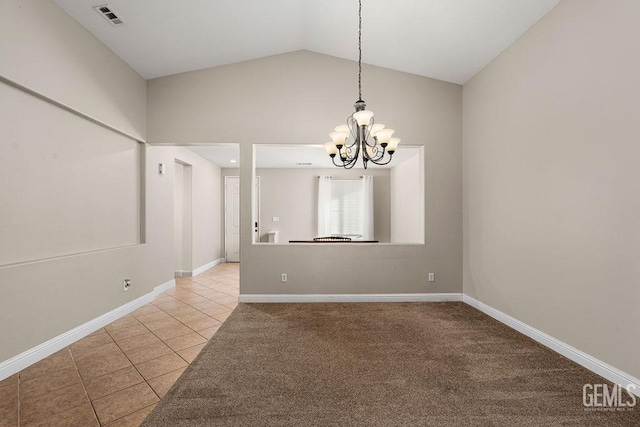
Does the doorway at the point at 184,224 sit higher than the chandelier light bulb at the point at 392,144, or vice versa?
the chandelier light bulb at the point at 392,144

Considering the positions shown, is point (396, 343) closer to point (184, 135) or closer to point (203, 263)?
point (184, 135)

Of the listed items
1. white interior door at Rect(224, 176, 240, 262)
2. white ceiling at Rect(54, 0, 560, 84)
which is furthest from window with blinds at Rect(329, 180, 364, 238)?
white ceiling at Rect(54, 0, 560, 84)

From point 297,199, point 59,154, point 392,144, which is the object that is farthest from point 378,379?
point 297,199

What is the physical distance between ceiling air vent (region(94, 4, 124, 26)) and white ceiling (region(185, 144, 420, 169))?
7.21ft

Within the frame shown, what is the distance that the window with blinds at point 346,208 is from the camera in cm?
753

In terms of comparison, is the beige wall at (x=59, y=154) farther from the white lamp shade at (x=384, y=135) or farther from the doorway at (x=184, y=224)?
the white lamp shade at (x=384, y=135)

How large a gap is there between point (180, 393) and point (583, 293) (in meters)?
3.07

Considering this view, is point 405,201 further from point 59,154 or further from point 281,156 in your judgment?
point 59,154

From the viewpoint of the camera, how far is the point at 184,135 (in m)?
3.74

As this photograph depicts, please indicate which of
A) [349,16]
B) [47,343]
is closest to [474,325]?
[349,16]

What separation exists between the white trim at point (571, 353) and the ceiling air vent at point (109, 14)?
5.00 metres

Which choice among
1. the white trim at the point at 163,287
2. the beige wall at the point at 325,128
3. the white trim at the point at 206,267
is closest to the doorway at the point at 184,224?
the white trim at the point at 206,267

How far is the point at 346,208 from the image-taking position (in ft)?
24.8

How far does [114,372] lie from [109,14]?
320cm
